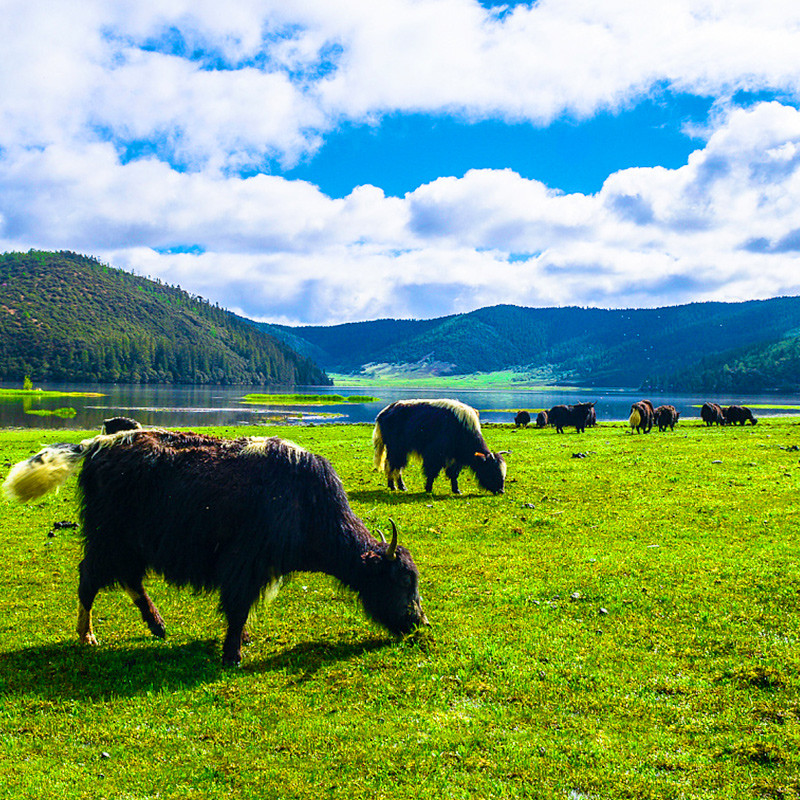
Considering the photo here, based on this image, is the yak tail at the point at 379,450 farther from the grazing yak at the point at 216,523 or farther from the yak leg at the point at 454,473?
the grazing yak at the point at 216,523

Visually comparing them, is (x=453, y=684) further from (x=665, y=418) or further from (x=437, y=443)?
(x=665, y=418)

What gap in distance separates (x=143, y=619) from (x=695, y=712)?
704 cm

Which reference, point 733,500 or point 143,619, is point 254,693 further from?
point 733,500

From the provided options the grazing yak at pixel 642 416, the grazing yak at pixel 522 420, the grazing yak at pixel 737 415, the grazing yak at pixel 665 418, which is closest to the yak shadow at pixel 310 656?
the grazing yak at pixel 642 416

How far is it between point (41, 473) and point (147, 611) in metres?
2.36

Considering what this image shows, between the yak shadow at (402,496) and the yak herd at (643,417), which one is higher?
the yak herd at (643,417)

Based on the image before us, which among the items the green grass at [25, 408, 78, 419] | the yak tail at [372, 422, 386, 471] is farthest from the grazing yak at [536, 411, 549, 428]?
the green grass at [25, 408, 78, 419]

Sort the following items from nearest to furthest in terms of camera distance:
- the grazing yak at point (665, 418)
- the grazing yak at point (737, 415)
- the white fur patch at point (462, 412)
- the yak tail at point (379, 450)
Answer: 1. the white fur patch at point (462, 412)
2. the yak tail at point (379, 450)
3. the grazing yak at point (665, 418)
4. the grazing yak at point (737, 415)

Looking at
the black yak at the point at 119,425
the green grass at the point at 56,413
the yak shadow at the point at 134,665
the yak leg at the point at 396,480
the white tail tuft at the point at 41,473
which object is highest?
the black yak at the point at 119,425

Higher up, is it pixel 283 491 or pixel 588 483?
pixel 283 491

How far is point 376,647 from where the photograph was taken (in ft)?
24.7

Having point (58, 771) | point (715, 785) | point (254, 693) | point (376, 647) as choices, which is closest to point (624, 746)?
point (715, 785)

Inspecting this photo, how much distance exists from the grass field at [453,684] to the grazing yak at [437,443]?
5.40m

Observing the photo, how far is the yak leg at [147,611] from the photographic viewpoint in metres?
7.94
